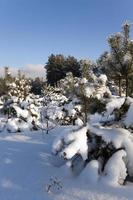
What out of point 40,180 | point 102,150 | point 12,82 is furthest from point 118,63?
point 12,82

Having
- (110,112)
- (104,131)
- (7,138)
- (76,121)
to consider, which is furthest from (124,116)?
(76,121)

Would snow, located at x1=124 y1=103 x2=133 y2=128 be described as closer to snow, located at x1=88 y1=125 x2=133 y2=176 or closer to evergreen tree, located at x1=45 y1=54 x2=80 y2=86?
snow, located at x1=88 y1=125 x2=133 y2=176

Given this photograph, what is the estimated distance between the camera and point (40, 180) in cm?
715

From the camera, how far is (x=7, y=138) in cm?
1053

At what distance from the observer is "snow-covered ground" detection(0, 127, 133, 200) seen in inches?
247

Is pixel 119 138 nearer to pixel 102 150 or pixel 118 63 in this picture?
pixel 102 150

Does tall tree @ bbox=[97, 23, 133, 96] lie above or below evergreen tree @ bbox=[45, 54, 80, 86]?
below

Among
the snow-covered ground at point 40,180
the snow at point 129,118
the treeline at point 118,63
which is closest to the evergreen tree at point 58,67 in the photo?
the treeline at point 118,63

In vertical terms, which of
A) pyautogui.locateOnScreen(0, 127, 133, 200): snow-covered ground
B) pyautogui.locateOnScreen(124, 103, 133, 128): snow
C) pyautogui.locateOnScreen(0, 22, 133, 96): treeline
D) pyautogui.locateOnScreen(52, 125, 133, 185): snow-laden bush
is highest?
pyautogui.locateOnScreen(0, 22, 133, 96): treeline

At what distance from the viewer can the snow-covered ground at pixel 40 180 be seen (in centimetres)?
629

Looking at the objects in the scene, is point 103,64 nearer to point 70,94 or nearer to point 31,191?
point 70,94

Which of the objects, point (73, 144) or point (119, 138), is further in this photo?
point (119, 138)

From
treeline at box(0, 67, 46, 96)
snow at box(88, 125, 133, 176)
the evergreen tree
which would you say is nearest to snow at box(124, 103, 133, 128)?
snow at box(88, 125, 133, 176)

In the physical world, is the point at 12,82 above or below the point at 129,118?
above
